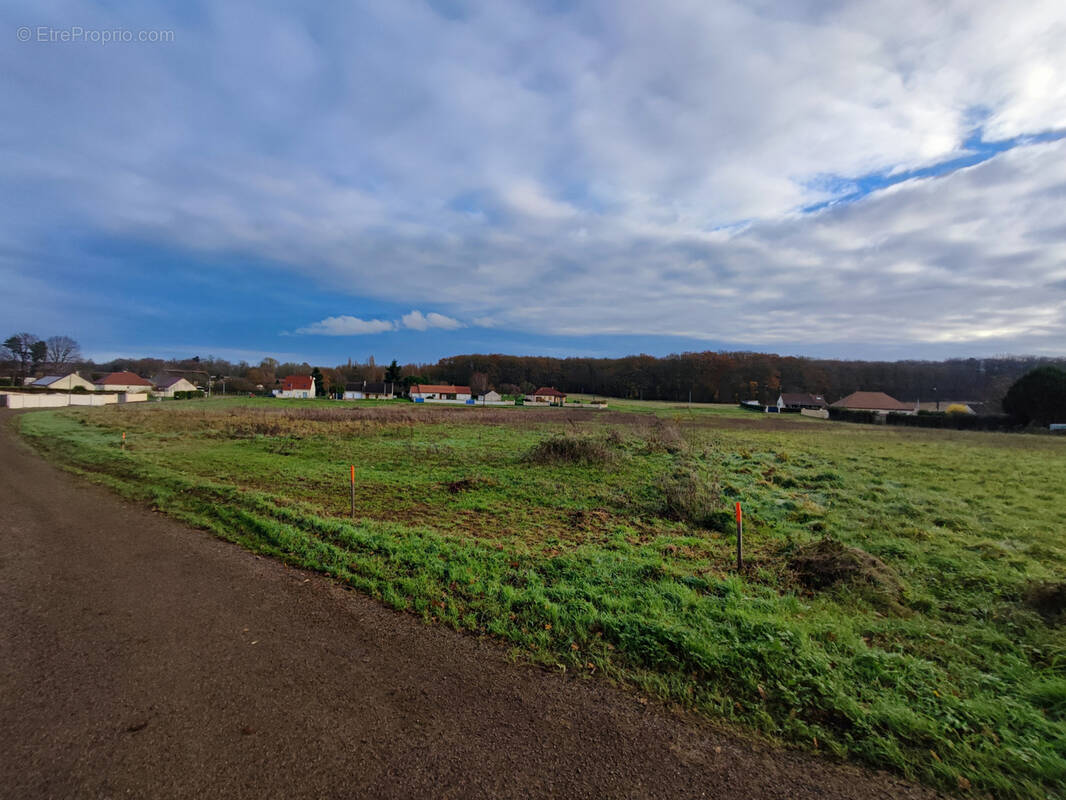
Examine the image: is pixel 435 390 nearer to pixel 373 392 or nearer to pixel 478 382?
pixel 373 392

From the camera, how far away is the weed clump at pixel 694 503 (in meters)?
9.68

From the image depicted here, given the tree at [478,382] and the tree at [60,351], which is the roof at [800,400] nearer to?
the tree at [478,382]

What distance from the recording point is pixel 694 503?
10.2 metres

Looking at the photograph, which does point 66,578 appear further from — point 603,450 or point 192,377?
point 192,377

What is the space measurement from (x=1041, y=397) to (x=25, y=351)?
172 meters

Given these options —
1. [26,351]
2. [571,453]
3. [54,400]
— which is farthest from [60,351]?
[571,453]

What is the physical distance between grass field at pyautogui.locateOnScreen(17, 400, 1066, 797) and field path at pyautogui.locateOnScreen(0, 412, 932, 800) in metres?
0.47

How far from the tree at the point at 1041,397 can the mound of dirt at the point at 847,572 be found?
69.7m

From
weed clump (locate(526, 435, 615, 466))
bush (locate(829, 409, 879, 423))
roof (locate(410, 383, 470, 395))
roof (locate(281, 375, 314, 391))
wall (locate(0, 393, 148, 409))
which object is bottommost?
bush (locate(829, 409, 879, 423))

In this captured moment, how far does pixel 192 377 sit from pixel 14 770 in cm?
13902

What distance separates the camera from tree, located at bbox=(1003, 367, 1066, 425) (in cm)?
5159

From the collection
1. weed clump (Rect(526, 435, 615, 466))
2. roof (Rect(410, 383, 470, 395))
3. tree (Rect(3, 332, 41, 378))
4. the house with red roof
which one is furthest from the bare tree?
weed clump (Rect(526, 435, 615, 466))

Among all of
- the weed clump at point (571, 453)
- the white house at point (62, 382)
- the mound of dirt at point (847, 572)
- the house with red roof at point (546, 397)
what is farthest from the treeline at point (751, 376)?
the mound of dirt at point (847, 572)

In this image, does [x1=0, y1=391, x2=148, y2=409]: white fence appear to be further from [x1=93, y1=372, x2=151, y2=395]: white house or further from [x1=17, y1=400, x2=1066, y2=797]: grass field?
[x1=17, y1=400, x2=1066, y2=797]: grass field
